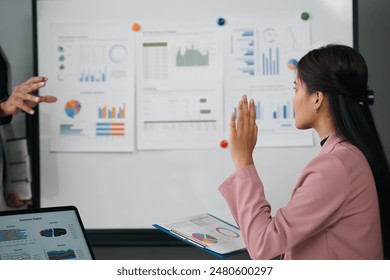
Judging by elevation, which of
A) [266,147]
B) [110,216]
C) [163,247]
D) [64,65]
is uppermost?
[64,65]

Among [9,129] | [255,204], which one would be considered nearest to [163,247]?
[9,129]

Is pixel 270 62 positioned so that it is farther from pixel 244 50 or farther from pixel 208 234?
pixel 208 234

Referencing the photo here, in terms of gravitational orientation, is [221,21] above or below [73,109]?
above

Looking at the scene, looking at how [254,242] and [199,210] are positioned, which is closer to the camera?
[254,242]

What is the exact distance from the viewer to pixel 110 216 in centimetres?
204

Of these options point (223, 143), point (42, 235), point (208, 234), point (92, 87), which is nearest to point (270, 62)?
point (223, 143)

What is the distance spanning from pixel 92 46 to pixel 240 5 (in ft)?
2.04

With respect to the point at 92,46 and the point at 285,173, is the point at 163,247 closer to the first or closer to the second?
the point at 285,173

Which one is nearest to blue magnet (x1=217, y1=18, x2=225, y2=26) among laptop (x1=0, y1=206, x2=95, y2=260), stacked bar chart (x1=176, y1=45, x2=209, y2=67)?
stacked bar chart (x1=176, y1=45, x2=209, y2=67)

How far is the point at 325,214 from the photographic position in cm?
107

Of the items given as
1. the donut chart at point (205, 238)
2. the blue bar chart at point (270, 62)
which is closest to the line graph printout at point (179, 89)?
the blue bar chart at point (270, 62)

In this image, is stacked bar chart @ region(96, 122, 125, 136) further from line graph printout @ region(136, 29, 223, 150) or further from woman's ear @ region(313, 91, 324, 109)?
woman's ear @ region(313, 91, 324, 109)

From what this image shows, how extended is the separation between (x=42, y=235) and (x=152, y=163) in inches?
34.5

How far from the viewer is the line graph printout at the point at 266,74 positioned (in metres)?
1.98
